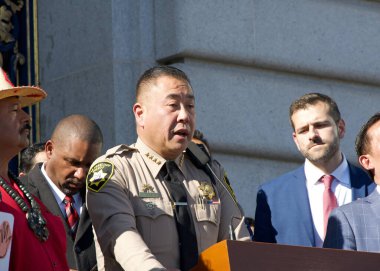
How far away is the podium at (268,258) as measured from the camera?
5.85 meters

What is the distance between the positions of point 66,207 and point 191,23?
2429 mm

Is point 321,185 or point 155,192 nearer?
point 155,192

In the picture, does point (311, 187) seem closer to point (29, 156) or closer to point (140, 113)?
point (140, 113)

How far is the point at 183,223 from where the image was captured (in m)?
6.54

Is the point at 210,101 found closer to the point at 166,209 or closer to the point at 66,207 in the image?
the point at 66,207

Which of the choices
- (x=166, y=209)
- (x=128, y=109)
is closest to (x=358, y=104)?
(x=128, y=109)

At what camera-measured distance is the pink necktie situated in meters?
7.92

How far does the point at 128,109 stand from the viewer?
943 cm

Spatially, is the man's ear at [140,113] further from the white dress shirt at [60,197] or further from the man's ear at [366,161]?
the man's ear at [366,161]

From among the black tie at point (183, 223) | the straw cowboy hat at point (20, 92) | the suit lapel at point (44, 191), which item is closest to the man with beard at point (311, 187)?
the suit lapel at point (44, 191)

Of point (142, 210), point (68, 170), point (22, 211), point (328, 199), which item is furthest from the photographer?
point (328, 199)

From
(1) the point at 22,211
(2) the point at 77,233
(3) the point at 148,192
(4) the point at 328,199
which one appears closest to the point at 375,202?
(4) the point at 328,199

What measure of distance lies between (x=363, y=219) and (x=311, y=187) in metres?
0.99

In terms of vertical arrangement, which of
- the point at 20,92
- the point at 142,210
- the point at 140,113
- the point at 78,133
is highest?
the point at 20,92
